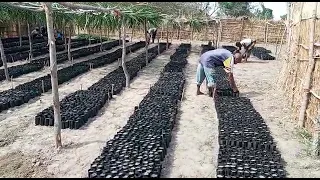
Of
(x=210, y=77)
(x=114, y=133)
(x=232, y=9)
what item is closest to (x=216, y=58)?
(x=210, y=77)

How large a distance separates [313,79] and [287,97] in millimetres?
2575

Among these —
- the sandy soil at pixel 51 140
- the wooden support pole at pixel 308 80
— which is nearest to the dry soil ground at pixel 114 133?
the sandy soil at pixel 51 140

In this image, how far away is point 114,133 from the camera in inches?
251

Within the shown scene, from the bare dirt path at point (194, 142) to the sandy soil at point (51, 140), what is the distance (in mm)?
1240

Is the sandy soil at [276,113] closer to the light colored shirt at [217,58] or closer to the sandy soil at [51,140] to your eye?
the light colored shirt at [217,58]

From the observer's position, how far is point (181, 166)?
496 centimetres

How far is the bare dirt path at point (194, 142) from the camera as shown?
4.86m

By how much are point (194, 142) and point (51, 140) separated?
2589 mm

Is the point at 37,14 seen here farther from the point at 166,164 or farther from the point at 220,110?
the point at 166,164

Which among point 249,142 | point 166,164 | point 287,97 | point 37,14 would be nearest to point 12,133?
point 166,164

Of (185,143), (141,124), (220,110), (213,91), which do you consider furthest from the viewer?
(213,91)

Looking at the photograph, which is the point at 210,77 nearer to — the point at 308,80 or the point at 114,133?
the point at 308,80

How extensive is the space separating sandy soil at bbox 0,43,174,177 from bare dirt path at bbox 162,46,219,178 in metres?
1.24

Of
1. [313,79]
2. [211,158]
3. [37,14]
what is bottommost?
[211,158]
